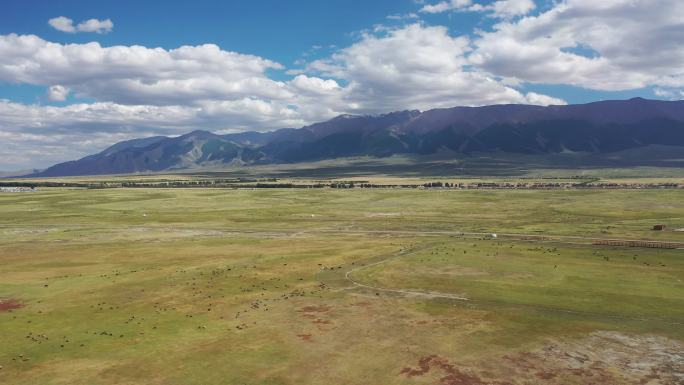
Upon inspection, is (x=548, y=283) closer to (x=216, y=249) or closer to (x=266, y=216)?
(x=216, y=249)

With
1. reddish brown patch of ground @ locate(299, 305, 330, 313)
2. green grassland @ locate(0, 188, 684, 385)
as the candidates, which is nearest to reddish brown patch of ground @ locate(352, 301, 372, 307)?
green grassland @ locate(0, 188, 684, 385)

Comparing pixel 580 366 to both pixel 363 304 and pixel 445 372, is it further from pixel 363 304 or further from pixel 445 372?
pixel 363 304

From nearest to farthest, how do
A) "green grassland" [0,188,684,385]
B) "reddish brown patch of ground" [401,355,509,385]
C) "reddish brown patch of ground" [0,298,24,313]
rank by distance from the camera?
"reddish brown patch of ground" [401,355,509,385] → "green grassland" [0,188,684,385] → "reddish brown patch of ground" [0,298,24,313]

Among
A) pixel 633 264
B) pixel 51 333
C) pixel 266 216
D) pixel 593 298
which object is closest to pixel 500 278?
pixel 593 298

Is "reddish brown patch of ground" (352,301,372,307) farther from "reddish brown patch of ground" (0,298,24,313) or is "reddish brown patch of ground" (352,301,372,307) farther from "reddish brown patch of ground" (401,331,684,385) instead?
"reddish brown patch of ground" (0,298,24,313)

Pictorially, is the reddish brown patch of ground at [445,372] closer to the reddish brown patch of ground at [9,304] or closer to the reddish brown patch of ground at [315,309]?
the reddish brown patch of ground at [315,309]

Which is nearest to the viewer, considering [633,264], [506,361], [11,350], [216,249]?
[506,361]
